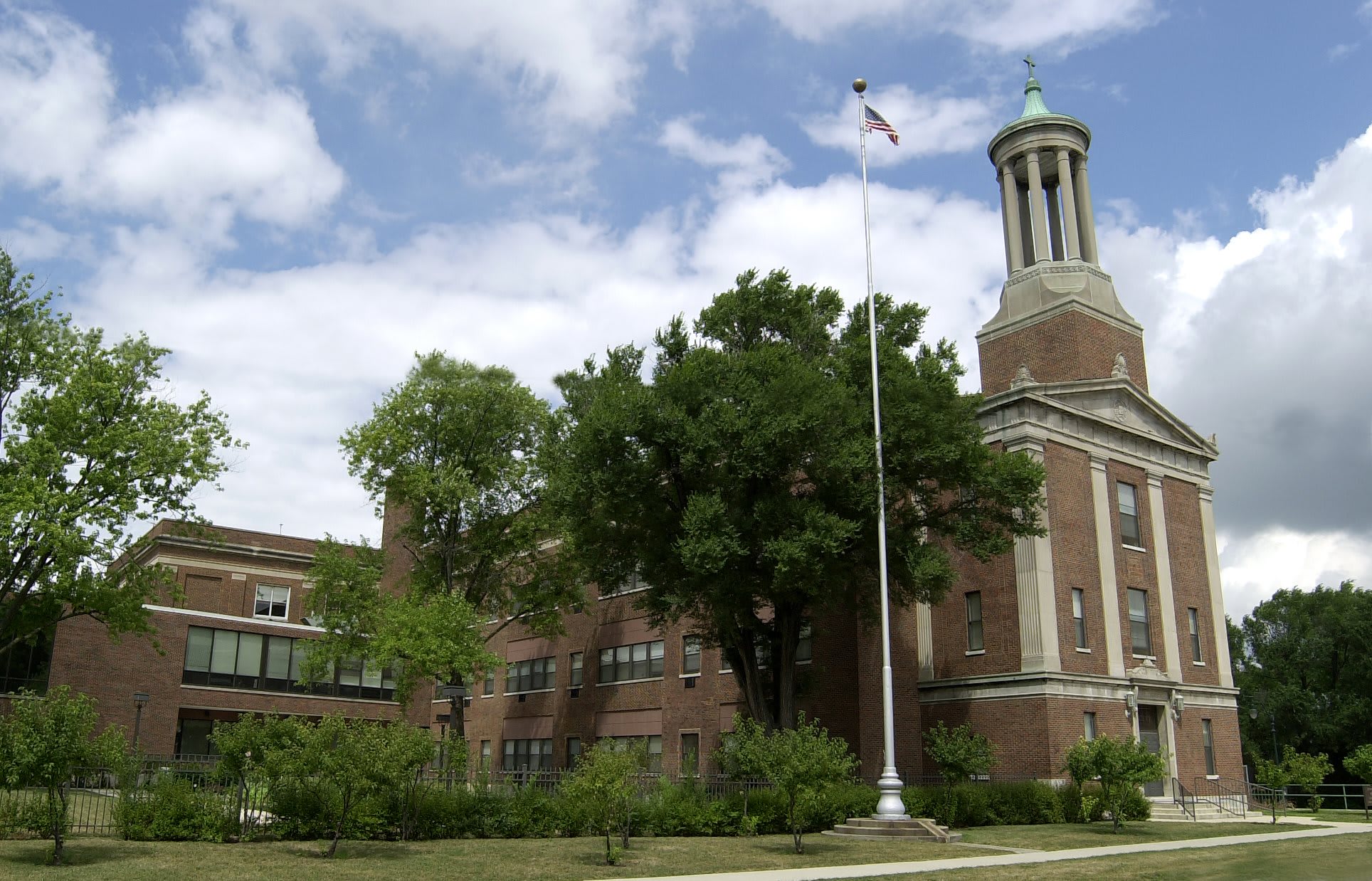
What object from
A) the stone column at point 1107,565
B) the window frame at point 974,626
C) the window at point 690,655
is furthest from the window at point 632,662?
the stone column at point 1107,565

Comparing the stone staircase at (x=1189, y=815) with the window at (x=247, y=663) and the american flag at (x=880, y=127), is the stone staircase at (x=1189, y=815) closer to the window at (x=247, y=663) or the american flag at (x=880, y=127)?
the american flag at (x=880, y=127)

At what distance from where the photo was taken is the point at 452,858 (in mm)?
19484

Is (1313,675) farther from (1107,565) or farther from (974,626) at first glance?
(974,626)

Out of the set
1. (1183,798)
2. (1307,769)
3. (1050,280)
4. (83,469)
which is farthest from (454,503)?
(1307,769)

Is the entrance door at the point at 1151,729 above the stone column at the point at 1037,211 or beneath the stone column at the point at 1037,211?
beneath

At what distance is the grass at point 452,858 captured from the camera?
662 inches

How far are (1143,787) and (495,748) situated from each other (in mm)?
32844

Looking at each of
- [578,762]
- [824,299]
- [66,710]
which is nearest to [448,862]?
[578,762]

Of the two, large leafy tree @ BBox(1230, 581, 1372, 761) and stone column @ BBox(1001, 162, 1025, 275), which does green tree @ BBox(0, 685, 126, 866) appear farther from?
large leafy tree @ BBox(1230, 581, 1372, 761)

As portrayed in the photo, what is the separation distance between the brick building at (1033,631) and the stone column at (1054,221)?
146 mm

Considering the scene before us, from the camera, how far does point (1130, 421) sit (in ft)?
131

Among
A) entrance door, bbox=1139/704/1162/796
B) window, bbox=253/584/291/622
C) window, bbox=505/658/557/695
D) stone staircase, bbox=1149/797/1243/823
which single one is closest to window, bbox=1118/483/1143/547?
entrance door, bbox=1139/704/1162/796

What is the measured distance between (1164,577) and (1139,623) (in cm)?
231

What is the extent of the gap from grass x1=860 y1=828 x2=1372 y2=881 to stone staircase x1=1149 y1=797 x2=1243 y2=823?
10.0 meters
